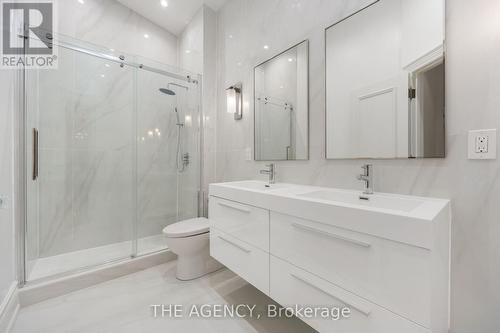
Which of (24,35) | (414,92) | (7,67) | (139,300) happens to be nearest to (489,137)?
(414,92)

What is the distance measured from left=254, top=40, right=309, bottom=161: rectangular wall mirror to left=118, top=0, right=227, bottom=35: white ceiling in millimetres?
1207

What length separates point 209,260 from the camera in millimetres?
2059

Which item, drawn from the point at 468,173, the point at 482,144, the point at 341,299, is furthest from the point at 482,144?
the point at 341,299

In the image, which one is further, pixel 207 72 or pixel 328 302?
pixel 207 72

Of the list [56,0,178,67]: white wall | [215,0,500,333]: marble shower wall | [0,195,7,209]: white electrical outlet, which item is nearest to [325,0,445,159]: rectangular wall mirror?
[215,0,500,333]: marble shower wall

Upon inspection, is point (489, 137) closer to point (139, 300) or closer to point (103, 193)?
point (139, 300)

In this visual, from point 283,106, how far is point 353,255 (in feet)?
4.16

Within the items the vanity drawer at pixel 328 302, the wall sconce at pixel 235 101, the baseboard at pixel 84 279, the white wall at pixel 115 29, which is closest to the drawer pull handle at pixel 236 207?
the vanity drawer at pixel 328 302

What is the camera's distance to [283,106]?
1.77 meters

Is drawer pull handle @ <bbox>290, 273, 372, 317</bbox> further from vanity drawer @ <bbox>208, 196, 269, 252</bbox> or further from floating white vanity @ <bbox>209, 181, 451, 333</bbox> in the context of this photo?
vanity drawer @ <bbox>208, 196, 269, 252</bbox>

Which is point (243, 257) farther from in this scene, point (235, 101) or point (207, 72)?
point (207, 72)

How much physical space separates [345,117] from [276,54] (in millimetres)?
851

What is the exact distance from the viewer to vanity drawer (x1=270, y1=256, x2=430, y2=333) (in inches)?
28.8

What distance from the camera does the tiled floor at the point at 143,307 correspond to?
1.33 metres
